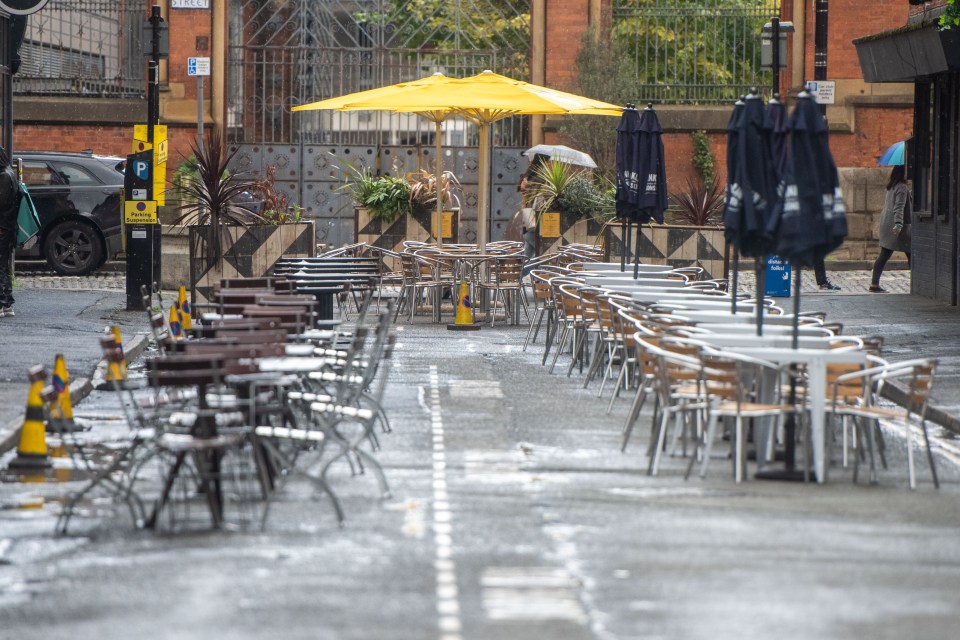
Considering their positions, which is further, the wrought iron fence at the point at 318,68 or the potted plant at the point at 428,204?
the wrought iron fence at the point at 318,68

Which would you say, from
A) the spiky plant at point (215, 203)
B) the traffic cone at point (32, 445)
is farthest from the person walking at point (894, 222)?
the traffic cone at point (32, 445)

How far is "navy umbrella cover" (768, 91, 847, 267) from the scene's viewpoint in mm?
9773

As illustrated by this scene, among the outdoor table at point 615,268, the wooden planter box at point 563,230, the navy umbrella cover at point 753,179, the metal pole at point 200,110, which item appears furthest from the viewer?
the metal pole at point 200,110

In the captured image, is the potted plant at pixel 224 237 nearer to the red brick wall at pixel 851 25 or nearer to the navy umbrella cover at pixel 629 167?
the navy umbrella cover at pixel 629 167

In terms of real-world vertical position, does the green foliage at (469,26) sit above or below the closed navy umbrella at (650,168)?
above

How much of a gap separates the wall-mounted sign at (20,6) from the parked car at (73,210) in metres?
7.84

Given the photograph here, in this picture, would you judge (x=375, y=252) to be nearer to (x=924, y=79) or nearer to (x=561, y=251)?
(x=561, y=251)

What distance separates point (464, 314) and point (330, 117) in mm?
11212

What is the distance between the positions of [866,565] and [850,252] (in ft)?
70.5

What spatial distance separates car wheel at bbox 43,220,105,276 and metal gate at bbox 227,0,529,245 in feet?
14.5

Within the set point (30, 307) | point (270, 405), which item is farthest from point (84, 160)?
point (270, 405)

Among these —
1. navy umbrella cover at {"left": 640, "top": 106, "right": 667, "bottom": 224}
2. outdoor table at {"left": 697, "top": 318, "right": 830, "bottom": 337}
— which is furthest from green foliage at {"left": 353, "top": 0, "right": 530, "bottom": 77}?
outdoor table at {"left": 697, "top": 318, "right": 830, "bottom": 337}

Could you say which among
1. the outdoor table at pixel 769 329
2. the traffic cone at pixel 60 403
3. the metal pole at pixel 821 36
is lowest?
the traffic cone at pixel 60 403

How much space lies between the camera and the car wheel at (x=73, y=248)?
78.4 ft
